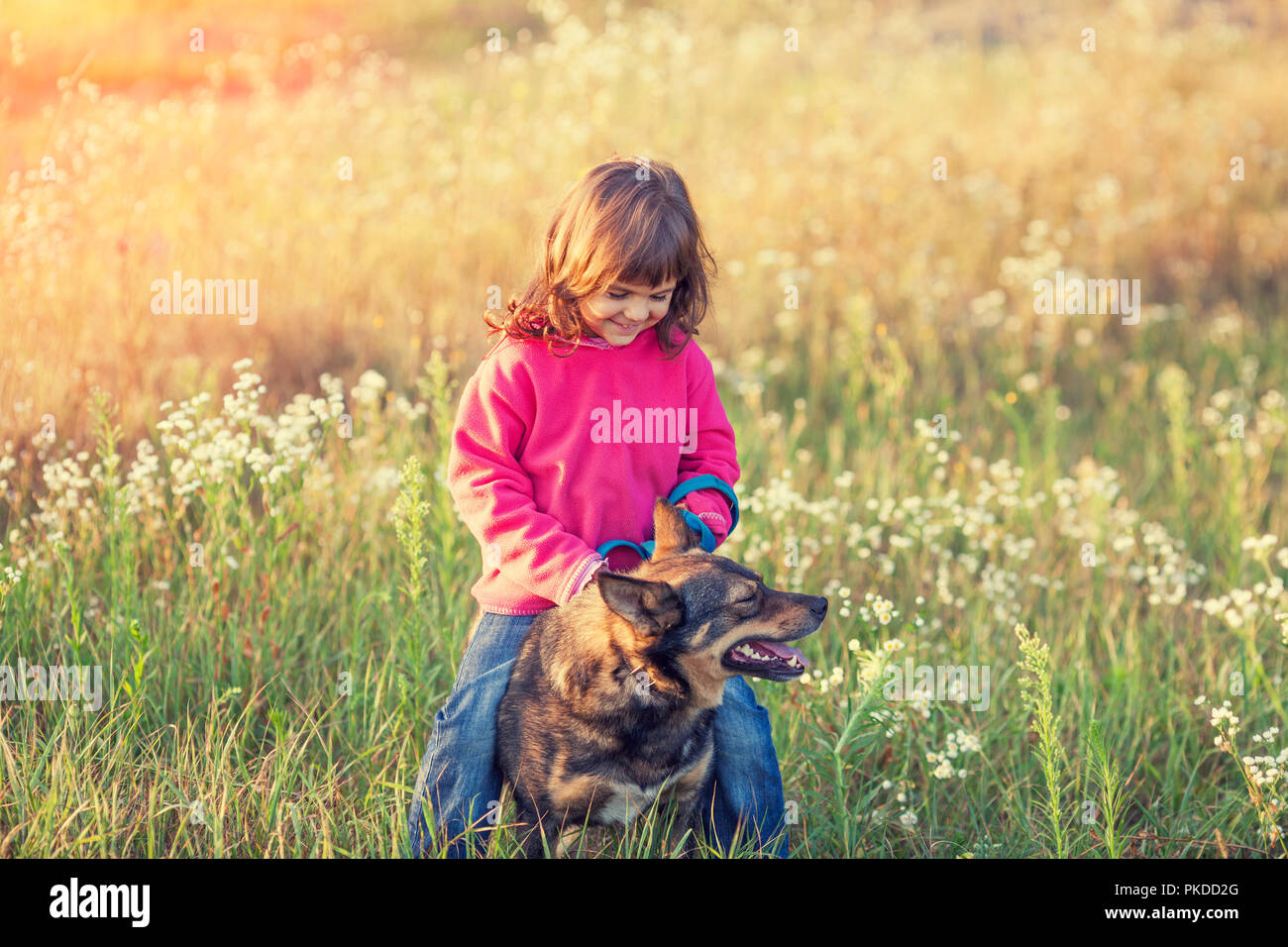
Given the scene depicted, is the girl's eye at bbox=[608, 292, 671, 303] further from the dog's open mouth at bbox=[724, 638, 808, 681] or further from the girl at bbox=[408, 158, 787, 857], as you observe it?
the dog's open mouth at bbox=[724, 638, 808, 681]

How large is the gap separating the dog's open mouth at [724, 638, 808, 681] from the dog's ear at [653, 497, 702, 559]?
13.4 inches

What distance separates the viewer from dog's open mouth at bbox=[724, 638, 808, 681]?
9.40 ft

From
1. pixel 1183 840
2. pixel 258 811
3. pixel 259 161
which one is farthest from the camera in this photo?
pixel 259 161

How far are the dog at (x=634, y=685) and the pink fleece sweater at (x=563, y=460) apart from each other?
187mm

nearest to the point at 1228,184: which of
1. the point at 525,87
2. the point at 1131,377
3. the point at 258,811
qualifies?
the point at 1131,377

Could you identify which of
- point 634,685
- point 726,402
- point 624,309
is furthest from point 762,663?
point 726,402

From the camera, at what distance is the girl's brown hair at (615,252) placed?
2934mm

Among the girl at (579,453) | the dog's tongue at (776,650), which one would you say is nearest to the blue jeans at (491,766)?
the girl at (579,453)

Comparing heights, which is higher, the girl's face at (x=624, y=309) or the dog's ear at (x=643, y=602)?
the girl's face at (x=624, y=309)

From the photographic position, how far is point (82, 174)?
217 inches

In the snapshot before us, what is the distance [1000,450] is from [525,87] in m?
4.35

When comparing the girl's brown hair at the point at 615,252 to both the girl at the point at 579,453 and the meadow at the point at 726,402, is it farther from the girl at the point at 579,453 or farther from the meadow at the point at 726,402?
the meadow at the point at 726,402

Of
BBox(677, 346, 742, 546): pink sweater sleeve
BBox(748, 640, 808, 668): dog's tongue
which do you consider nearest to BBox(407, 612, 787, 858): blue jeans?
BBox(748, 640, 808, 668): dog's tongue
